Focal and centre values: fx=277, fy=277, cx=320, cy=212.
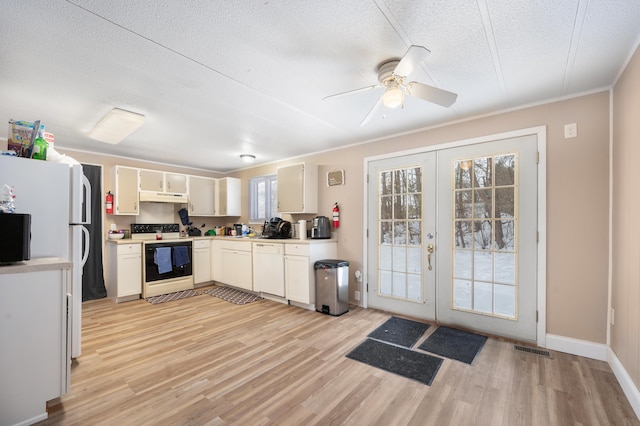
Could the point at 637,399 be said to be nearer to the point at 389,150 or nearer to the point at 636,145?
the point at 636,145

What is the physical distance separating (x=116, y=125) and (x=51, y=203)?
4.38ft

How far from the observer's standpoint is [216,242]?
5.24 m

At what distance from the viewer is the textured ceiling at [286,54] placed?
153 centimetres

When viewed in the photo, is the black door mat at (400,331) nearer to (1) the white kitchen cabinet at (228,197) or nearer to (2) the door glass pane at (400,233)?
(2) the door glass pane at (400,233)

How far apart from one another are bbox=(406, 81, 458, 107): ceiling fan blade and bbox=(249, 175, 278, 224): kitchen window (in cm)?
362

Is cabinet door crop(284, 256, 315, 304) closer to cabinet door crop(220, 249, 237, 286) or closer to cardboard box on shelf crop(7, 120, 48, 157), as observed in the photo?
cabinet door crop(220, 249, 237, 286)

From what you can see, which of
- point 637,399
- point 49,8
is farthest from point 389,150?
point 49,8

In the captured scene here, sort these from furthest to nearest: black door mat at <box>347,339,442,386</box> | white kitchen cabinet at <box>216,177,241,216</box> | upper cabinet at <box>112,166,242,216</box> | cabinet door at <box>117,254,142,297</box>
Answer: white kitchen cabinet at <box>216,177,241,216</box>, upper cabinet at <box>112,166,242,216</box>, cabinet door at <box>117,254,142,297</box>, black door mat at <box>347,339,442,386</box>

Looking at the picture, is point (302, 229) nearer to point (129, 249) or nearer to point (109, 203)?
point (129, 249)

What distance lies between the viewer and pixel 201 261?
5090 mm

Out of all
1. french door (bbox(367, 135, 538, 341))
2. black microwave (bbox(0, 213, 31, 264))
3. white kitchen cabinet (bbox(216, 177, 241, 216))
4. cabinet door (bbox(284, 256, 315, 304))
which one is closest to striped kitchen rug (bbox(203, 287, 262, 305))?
cabinet door (bbox(284, 256, 315, 304))

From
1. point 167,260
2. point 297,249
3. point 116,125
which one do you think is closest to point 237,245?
point 167,260

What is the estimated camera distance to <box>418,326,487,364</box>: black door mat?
2.51m

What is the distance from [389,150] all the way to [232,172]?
3725 millimetres
